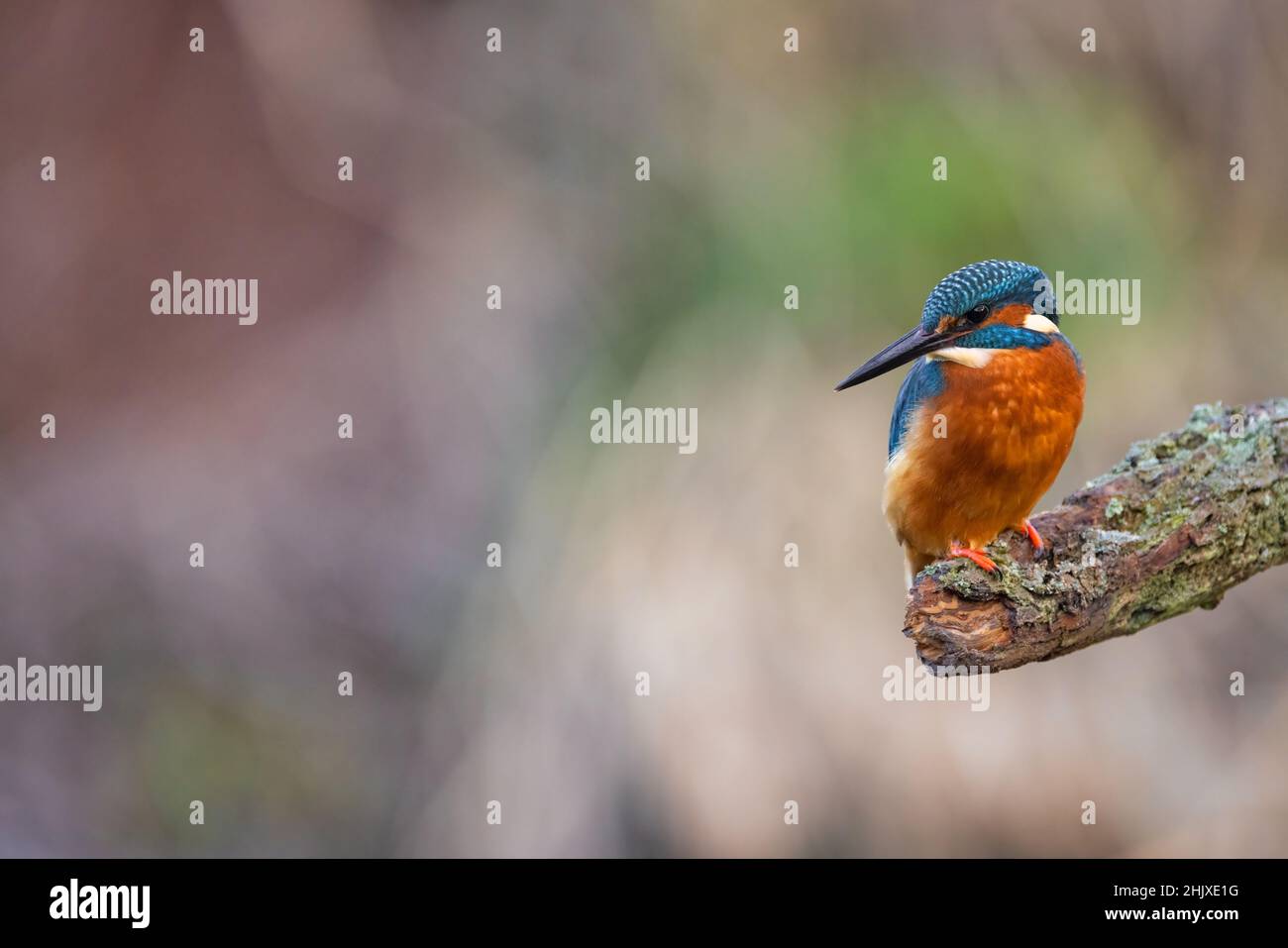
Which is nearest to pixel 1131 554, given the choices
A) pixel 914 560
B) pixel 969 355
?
pixel 969 355

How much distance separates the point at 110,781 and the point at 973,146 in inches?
160

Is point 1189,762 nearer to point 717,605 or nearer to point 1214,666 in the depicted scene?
point 1214,666

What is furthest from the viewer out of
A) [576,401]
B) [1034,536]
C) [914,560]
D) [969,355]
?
[576,401]

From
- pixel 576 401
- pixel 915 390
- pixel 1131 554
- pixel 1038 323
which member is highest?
pixel 576 401

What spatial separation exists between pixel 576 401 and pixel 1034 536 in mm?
2230

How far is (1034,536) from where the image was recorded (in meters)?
2.58

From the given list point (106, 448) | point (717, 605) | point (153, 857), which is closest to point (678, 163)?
point (717, 605)

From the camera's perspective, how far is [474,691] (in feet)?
14.4

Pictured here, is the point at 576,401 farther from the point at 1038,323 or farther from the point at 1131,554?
the point at 1131,554

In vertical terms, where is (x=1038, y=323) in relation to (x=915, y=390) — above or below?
above

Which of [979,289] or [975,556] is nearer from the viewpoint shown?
[975,556]

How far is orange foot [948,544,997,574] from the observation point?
2.25 m

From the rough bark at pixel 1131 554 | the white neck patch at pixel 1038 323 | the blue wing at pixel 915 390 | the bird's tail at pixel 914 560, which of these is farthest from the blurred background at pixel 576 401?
the rough bark at pixel 1131 554

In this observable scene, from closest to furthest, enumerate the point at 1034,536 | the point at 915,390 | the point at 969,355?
1. the point at 1034,536
2. the point at 969,355
3. the point at 915,390
